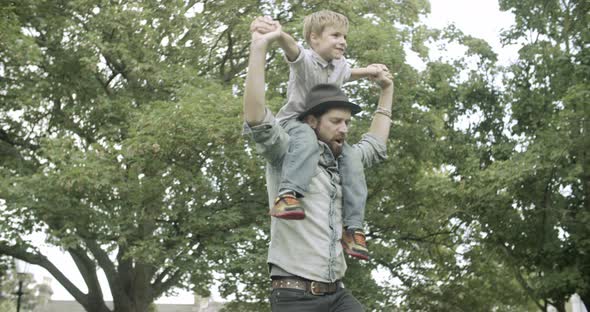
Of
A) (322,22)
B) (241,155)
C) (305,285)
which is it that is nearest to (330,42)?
(322,22)

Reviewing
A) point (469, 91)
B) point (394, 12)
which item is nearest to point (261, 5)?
point (394, 12)

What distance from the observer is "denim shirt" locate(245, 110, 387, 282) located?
3127 millimetres

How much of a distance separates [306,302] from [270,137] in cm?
66

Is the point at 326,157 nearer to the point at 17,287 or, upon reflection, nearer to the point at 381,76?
the point at 381,76

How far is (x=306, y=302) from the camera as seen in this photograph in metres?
3.11

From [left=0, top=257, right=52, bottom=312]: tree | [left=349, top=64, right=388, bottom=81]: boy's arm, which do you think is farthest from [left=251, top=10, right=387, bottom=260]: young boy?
[left=0, top=257, right=52, bottom=312]: tree

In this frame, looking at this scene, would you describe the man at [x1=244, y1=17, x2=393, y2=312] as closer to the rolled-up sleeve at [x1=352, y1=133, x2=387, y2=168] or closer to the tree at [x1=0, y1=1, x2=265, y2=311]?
the rolled-up sleeve at [x1=352, y1=133, x2=387, y2=168]

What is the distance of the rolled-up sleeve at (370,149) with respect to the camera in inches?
143

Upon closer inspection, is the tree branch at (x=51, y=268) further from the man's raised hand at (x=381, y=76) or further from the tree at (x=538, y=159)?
the man's raised hand at (x=381, y=76)

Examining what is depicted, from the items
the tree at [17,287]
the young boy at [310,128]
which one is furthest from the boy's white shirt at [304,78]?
the tree at [17,287]

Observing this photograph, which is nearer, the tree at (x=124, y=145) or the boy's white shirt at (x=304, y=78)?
the boy's white shirt at (x=304, y=78)

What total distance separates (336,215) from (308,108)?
464 mm

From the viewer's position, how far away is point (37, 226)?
1650 centimetres

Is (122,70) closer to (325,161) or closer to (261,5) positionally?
(261,5)
